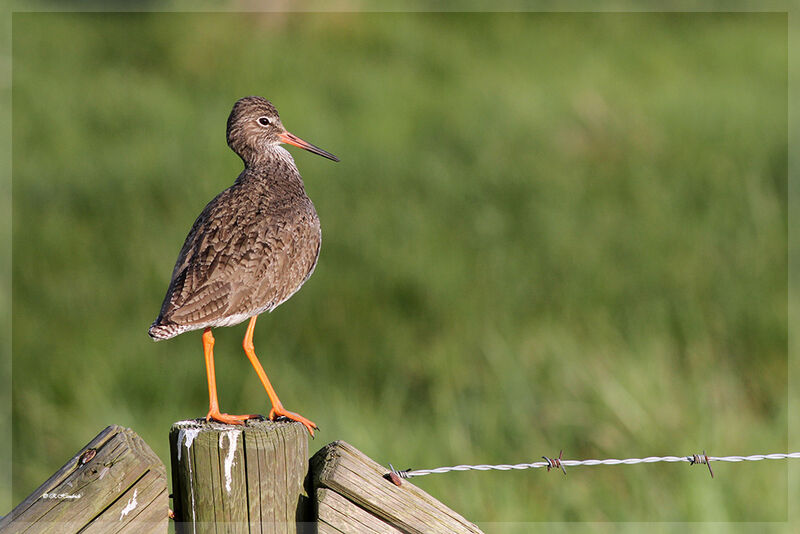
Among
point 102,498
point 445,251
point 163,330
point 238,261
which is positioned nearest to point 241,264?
point 238,261

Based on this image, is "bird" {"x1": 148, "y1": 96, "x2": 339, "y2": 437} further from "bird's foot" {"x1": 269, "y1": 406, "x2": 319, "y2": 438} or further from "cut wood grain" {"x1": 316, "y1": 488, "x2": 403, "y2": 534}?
"cut wood grain" {"x1": 316, "y1": 488, "x2": 403, "y2": 534}

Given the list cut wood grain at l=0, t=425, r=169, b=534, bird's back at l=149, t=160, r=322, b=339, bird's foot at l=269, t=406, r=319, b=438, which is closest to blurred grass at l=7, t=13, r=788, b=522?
bird's foot at l=269, t=406, r=319, b=438

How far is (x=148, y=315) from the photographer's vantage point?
28.8 ft

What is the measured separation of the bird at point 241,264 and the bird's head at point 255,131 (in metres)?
0.03

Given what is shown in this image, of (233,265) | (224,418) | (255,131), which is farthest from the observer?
(255,131)

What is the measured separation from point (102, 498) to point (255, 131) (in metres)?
1.35

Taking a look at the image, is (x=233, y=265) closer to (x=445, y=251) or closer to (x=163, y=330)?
(x=163, y=330)

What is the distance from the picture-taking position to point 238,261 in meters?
2.62

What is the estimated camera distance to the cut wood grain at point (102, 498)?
2129mm

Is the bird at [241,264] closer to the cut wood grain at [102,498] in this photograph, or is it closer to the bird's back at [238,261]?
the bird's back at [238,261]

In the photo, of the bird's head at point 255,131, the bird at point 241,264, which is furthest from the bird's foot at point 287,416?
the bird's head at point 255,131

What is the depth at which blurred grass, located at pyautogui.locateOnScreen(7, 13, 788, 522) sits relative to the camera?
629 cm

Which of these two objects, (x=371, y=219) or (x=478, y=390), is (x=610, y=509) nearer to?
(x=478, y=390)

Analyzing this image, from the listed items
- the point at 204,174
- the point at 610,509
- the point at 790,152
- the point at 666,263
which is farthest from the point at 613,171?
the point at 610,509
